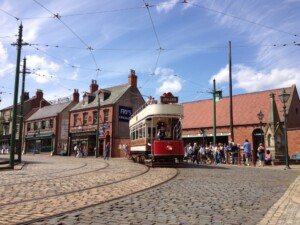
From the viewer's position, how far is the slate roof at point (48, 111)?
5425cm

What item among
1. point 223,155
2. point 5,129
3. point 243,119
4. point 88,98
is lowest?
point 223,155

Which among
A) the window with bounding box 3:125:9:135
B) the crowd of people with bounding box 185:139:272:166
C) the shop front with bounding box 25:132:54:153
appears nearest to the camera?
the crowd of people with bounding box 185:139:272:166

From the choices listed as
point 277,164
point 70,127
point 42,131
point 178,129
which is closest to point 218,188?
point 178,129

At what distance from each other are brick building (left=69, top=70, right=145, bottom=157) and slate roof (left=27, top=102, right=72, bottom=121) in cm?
310

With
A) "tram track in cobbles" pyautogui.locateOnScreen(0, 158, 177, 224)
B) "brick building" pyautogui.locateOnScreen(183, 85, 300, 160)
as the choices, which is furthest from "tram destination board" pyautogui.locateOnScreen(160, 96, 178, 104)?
"brick building" pyautogui.locateOnScreen(183, 85, 300, 160)

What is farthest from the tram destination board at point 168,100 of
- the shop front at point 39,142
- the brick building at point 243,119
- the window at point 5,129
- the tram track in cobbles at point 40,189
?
the window at point 5,129

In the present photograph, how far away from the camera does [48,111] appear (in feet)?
187

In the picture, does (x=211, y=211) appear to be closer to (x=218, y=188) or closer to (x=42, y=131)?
(x=218, y=188)

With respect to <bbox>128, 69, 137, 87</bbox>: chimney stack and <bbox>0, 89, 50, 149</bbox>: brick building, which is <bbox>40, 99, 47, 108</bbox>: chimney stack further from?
<bbox>128, 69, 137, 87</bbox>: chimney stack

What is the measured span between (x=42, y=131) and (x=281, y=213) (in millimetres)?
52934

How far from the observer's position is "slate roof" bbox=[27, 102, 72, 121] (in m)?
54.2

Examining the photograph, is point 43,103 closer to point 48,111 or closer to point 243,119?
point 48,111

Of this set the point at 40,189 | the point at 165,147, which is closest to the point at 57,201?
the point at 40,189

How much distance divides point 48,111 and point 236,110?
32623 millimetres
